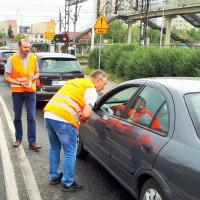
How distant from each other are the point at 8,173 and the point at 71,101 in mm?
1611

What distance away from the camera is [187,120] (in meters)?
3.69

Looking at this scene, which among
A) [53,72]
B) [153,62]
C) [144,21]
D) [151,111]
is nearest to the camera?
[151,111]

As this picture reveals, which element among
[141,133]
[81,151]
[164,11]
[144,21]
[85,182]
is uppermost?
[164,11]

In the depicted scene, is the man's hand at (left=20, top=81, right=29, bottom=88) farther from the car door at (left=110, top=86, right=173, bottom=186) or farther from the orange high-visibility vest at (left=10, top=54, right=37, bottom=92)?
the car door at (left=110, top=86, right=173, bottom=186)

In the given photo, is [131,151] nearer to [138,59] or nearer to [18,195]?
[18,195]

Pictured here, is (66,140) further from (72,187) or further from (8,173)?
(8,173)

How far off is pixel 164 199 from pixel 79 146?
2941 mm

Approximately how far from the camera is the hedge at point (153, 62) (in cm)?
1603

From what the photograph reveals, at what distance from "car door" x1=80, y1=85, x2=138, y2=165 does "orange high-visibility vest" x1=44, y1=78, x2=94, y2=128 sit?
1.41ft

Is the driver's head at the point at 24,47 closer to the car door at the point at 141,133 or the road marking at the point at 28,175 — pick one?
the road marking at the point at 28,175

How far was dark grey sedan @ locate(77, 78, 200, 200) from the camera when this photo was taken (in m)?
3.45

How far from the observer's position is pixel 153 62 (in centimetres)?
1839

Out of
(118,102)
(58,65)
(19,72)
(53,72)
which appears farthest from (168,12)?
(118,102)

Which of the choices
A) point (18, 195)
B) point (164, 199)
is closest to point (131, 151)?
point (164, 199)
